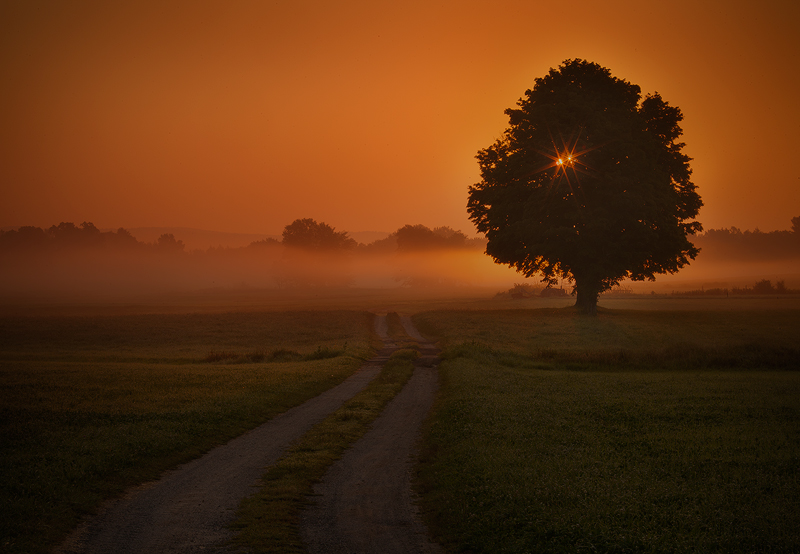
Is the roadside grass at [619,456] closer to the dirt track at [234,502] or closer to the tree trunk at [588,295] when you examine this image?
the dirt track at [234,502]

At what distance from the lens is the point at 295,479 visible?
13078 millimetres

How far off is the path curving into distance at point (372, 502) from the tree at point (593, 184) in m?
43.9

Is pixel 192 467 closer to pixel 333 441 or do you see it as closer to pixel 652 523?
pixel 333 441

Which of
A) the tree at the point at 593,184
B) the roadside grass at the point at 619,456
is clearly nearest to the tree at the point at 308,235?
the tree at the point at 593,184

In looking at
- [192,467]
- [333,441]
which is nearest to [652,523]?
[333,441]

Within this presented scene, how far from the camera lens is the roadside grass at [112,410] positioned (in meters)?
11.5

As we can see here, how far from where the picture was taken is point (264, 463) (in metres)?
14.6

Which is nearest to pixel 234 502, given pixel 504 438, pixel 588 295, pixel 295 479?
pixel 295 479

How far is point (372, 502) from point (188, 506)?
409 centimetres

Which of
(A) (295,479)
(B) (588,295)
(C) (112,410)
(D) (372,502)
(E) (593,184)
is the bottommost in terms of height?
(D) (372,502)

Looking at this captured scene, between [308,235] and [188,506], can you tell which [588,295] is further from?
[308,235]

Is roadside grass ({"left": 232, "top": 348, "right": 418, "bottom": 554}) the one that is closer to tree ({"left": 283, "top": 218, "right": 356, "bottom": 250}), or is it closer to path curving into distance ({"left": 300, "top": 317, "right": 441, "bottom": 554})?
path curving into distance ({"left": 300, "top": 317, "right": 441, "bottom": 554})

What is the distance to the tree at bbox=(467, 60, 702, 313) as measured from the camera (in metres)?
57.0

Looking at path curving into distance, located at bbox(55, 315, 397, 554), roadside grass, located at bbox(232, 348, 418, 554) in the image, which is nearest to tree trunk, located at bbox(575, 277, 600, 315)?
roadside grass, located at bbox(232, 348, 418, 554)
